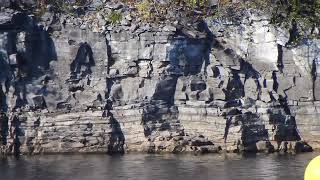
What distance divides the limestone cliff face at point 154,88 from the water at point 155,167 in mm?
1579

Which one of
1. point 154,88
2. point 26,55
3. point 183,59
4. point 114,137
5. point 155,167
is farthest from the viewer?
point 183,59

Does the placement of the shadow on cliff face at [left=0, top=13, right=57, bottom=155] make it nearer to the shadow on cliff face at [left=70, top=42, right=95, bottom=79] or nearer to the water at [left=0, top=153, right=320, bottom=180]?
the shadow on cliff face at [left=70, top=42, right=95, bottom=79]

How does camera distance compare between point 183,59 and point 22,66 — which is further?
point 183,59

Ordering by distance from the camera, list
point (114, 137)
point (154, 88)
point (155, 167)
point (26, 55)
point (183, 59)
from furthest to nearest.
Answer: point (183, 59)
point (26, 55)
point (154, 88)
point (114, 137)
point (155, 167)

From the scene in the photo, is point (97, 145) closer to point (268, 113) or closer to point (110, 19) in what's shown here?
point (110, 19)

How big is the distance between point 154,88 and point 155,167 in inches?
262

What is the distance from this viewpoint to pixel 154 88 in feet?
99.3

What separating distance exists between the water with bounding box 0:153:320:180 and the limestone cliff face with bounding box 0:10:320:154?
158 centimetres

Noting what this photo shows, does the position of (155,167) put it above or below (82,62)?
below

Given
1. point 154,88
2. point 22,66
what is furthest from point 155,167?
point 22,66

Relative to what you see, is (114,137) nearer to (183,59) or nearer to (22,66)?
(183,59)

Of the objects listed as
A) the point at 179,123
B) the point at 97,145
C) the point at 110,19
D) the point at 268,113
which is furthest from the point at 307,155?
the point at 110,19

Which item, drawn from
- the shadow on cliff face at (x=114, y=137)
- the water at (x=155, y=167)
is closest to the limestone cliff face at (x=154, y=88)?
the shadow on cliff face at (x=114, y=137)

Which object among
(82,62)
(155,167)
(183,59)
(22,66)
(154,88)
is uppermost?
(183,59)
